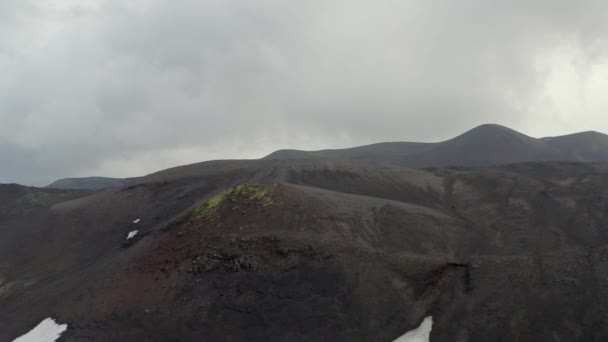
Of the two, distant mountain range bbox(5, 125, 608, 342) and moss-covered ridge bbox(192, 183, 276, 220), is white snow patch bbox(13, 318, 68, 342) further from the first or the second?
moss-covered ridge bbox(192, 183, 276, 220)

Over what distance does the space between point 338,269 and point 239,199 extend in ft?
32.1

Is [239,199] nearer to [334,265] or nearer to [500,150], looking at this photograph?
[334,265]

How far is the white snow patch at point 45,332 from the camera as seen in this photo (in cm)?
2192

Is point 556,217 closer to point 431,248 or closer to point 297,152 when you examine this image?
point 431,248

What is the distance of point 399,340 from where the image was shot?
18672 millimetres

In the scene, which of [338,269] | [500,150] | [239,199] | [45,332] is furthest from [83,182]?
[338,269]

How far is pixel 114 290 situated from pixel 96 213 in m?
18.8

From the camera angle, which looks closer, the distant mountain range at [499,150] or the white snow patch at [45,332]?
the white snow patch at [45,332]

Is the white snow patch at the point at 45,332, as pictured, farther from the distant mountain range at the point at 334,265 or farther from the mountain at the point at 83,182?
the mountain at the point at 83,182

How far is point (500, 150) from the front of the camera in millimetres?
113000

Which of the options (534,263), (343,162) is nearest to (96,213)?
(343,162)

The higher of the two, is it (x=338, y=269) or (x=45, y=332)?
(x=338, y=269)

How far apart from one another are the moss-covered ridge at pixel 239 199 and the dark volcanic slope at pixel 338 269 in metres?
A: 0.13

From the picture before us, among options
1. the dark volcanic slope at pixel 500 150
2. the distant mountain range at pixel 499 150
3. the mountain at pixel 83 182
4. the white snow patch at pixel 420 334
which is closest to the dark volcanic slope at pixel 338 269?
the white snow patch at pixel 420 334
